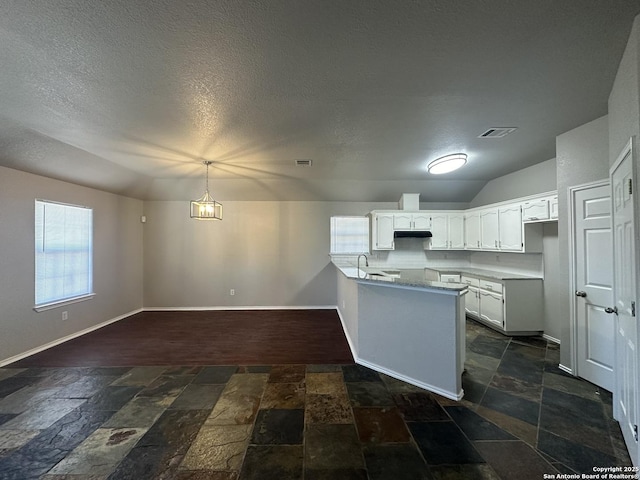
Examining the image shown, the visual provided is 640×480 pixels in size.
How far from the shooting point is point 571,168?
2709mm

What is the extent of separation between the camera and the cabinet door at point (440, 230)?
5156mm

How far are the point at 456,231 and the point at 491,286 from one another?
147cm

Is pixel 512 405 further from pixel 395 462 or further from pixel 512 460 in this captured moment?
pixel 395 462

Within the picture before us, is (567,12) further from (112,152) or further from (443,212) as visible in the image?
(112,152)

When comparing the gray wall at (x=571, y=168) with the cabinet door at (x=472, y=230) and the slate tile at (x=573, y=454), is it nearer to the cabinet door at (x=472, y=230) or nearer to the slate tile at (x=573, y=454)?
the slate tile at (x=573, y=454)

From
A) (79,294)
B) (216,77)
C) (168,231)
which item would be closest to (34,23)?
(216,77)

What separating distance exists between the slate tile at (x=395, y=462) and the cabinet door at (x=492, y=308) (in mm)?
3047

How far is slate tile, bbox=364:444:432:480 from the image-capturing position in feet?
5.08

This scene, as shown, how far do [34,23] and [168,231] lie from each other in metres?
4.57

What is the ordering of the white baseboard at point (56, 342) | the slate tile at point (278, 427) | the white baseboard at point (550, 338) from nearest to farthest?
the slate tile at point (278, 427) < the white baseboard at point (56, 342) < the white baseboard at point (550, 338)

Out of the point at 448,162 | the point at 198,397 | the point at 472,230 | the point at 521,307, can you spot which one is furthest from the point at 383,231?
the point at 198,397

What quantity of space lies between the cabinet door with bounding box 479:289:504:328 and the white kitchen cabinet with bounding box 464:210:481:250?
1043 millimetres

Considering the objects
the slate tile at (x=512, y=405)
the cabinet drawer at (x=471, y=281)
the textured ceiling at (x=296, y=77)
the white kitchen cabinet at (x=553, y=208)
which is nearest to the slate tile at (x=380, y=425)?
the slate tile at (x=512, y=405)

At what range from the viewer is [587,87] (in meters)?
2.02
